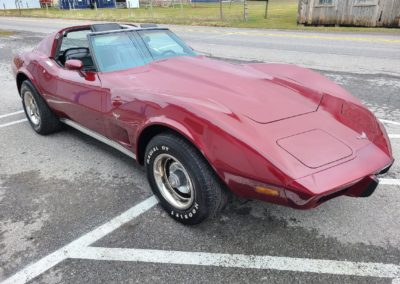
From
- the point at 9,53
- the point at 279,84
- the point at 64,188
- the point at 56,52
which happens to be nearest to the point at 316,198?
the point at 279,84

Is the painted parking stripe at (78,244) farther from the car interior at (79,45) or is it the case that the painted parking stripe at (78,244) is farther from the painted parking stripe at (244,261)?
the car interior at (79,45)

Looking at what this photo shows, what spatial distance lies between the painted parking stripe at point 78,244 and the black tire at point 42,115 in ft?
6.75

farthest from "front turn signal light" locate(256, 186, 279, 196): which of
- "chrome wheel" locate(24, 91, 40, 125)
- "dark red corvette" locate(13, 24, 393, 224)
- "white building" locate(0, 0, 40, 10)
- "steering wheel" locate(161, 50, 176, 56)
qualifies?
"white building" locate(0, 0, 40, 10)

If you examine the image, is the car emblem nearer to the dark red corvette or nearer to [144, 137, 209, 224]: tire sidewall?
the dark red corvette

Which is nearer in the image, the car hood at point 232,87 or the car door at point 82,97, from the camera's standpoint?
the car hood at point 232,87

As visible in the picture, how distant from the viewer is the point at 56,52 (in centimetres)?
419

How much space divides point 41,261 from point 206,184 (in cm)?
125

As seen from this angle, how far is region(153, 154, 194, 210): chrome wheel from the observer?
266 centimetres

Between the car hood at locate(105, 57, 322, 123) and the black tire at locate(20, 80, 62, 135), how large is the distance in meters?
1.62

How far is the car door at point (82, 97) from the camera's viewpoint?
3.28m

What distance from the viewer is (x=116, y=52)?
3482 mm

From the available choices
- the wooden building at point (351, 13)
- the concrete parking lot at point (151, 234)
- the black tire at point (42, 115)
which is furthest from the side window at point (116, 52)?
the wooden building at point (351, 13)

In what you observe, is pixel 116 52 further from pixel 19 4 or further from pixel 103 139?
pixel 19 4

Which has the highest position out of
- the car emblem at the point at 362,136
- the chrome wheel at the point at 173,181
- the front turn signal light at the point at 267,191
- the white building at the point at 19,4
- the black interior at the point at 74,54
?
the white building at the point at 19,4
